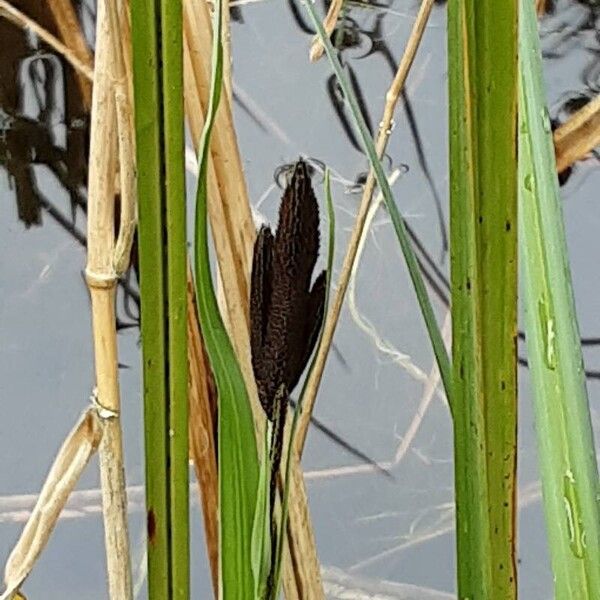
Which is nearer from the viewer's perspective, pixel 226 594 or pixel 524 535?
pixel 226 594

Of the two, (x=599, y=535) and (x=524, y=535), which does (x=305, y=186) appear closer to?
(x=599, y=535)

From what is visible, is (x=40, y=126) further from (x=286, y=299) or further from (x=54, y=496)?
(x=286, y=299)

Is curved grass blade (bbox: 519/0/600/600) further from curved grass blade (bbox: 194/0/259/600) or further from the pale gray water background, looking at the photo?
the pale gray water background

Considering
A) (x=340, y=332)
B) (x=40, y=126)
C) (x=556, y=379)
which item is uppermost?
(x=40, y=126)

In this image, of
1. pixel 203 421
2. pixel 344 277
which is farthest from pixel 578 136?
pixel 203 421

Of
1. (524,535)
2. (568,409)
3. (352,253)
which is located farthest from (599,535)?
(524,535)

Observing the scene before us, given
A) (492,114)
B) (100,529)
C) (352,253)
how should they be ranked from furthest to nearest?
1. (100,529)
2. (352,253)
3. (492,114)

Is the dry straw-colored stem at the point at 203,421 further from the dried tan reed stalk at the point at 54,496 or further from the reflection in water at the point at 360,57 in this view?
the reflection in water at the point at 360,57
